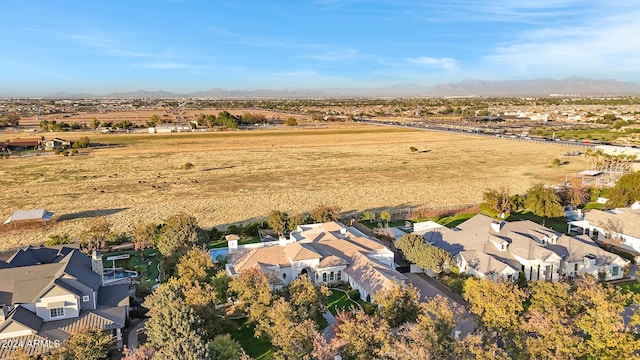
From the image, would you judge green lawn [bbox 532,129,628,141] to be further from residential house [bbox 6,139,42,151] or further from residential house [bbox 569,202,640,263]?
residential house [bbox 6,139,42,151]

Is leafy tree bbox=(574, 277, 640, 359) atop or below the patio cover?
atop

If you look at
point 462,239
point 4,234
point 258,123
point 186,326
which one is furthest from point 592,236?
Result: point 258,123

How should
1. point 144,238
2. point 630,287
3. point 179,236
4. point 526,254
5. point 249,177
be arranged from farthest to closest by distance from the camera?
point 249,177, point 144,238, point 179,236, point 526,254, point 630,287

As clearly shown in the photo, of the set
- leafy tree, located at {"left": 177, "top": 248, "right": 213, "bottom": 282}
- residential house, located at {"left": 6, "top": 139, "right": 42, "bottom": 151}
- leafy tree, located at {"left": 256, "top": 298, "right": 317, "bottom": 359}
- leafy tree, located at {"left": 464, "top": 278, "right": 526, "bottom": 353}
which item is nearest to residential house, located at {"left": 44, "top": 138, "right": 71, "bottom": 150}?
residential house, located at {"left": 6, "top": 139, "right": 42, "bottom": 151}

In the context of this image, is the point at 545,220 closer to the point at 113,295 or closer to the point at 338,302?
the point at 338,302

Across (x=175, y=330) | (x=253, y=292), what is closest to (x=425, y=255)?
(x=253, y=292)

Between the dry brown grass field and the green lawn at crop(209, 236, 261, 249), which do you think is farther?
the dry brown grass field

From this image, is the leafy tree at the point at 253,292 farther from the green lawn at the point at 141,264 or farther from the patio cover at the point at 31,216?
the patio cover at the point at 31,216
